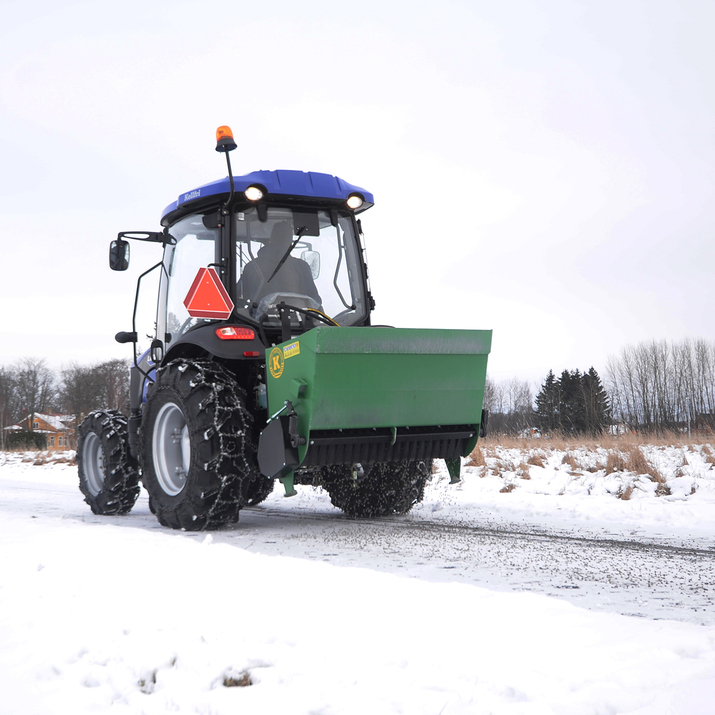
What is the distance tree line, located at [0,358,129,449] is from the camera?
40.7 metres

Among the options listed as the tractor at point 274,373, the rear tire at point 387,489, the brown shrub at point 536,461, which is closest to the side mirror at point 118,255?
the tractor at point 274,373

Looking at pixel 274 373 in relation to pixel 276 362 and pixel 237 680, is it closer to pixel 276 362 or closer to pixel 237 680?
pixel 276 362

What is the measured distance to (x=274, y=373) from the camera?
4461mm

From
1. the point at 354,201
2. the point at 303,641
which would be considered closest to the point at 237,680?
the point at 303,641

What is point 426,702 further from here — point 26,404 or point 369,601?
point 26,404

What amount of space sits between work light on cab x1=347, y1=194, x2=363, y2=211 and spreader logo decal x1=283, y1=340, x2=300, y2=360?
5.26 ft

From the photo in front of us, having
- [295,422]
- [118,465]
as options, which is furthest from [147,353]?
[295,422]

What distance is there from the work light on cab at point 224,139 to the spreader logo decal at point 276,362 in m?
1.36

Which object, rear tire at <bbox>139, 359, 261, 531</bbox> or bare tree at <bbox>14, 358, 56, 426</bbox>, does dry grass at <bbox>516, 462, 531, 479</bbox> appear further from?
bare tree at <bbox>14, 358, 56, 426</bbox>

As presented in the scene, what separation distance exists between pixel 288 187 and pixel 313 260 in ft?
1.94

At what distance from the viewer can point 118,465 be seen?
229 inches

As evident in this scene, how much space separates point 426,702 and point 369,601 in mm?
828

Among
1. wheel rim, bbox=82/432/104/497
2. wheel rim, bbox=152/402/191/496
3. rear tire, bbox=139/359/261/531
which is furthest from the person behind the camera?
wheel rim, bbox=82/432/104/497

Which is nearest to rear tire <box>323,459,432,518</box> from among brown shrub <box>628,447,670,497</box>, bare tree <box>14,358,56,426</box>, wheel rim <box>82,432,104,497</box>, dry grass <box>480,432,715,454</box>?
wheel rim <box>82,432,104,497</box>
